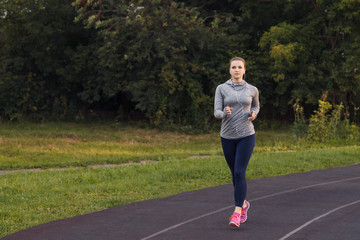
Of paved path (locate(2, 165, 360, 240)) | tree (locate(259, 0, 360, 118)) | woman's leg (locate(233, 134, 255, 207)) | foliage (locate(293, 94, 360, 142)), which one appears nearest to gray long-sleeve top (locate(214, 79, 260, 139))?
woman's leg (locate(233, 134, 255, 207))

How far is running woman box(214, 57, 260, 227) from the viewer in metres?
7.56

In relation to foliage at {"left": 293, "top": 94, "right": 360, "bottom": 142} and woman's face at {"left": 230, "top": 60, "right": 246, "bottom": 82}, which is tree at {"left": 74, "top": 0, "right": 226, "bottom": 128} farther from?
woman's face at {"left": 230, "top": 60, "right": 246, "bottom": 82}

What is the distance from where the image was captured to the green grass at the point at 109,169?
958 cm

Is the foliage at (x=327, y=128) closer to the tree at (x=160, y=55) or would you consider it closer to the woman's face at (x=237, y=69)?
the tree at (x=160, y=55)

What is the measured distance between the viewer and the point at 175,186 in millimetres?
11484

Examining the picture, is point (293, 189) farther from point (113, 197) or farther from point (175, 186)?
point (113, 197)

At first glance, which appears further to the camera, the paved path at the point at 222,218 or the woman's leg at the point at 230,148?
the woman's leg at the point at 230,148

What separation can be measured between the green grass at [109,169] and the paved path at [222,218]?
616 millimetres

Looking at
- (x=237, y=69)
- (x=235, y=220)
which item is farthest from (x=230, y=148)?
(x=237, y=69)

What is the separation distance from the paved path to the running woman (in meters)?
0.48

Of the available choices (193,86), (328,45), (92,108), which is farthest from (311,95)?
(92,108)

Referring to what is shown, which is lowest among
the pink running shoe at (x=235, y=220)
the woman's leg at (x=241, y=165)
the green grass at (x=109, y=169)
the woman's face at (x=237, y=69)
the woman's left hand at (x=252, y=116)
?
the green grass at (x=109, y=169)

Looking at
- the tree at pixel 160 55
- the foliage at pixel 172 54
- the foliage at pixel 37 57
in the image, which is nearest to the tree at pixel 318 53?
the foliage at pixel 172 54

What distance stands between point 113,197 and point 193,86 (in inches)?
643
